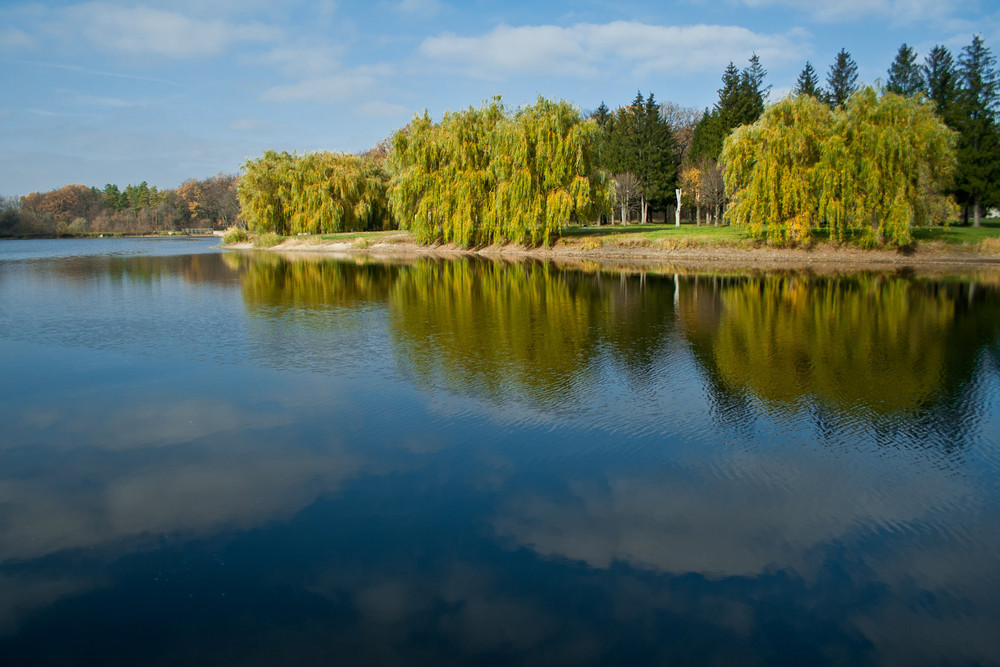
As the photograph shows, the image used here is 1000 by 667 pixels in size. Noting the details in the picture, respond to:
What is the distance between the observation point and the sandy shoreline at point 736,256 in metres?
32.5

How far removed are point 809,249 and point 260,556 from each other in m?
36.2

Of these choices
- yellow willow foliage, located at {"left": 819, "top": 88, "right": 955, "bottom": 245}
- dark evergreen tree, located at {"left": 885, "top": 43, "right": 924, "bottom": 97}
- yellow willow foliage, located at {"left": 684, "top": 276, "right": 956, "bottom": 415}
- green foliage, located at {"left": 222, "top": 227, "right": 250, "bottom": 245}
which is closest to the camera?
yellow willow foliage, located at {"left": 684, "top": 276, "right": 956, "bottom": 415}

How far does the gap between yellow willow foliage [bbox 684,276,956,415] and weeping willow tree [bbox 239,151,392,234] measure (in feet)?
138

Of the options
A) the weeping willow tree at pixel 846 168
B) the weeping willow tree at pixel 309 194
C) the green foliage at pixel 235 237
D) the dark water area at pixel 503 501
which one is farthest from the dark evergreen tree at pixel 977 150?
the green foliage at pixel 235 237

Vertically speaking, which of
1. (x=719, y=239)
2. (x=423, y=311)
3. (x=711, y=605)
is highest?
(x=719, y=239)

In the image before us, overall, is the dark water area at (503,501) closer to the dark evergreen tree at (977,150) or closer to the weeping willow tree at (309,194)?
the dark evergreen tree at (977,150)

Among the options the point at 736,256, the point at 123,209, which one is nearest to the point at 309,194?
the point at 736,256

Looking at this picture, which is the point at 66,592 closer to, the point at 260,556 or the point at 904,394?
the point at 260,556

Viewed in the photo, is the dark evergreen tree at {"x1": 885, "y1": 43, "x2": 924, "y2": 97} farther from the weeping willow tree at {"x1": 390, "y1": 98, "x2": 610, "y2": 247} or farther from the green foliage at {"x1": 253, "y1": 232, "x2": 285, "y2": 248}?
the green foliage at {"x1": 253, "y1": 232, "x2": 285, "y2": 248}

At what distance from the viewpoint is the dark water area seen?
4871mm

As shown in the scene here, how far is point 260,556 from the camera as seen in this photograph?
230 inches

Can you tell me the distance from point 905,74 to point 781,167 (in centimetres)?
2568

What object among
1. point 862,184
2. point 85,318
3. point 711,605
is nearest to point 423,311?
point 85,318

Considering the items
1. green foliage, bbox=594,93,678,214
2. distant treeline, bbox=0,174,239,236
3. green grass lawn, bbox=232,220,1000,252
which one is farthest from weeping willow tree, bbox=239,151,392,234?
distant treeline, bbox=0,174,239,236
